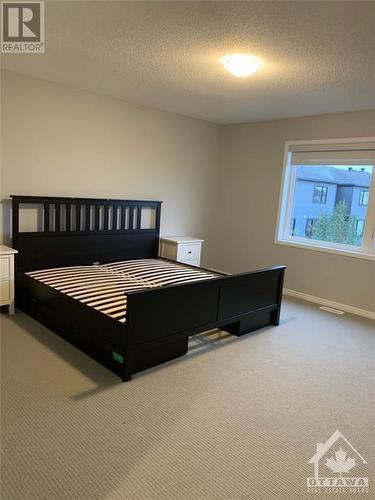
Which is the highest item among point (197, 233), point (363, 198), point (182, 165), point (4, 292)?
point (182, 165)

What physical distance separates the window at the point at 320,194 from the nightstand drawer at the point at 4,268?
376cm

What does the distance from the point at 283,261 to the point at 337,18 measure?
3.43m

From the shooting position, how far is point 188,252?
5207 millimetres

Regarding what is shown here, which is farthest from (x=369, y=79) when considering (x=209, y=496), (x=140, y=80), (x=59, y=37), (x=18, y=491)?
(x=18, y=491)

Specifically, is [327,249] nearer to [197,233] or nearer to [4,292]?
[197,233]

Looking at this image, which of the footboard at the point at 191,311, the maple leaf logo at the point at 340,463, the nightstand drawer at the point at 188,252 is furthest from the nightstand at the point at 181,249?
the maple leaf logo at the point at 340,463

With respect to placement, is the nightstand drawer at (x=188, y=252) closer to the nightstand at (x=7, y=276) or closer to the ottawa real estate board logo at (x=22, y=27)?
the nightstand at (x=7, y=276)

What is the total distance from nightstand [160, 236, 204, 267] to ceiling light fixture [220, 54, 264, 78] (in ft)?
8.26

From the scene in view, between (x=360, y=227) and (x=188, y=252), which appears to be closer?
(x=360, y=227)

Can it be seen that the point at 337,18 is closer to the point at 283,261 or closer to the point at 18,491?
the point at 18,491

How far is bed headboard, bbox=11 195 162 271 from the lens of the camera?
393 centimetres

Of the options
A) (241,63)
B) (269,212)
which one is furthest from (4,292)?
(269,212)

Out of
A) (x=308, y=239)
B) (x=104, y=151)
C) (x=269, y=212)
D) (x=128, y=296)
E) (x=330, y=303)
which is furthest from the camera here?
(x=269, y=212)

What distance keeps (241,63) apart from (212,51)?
237mm
